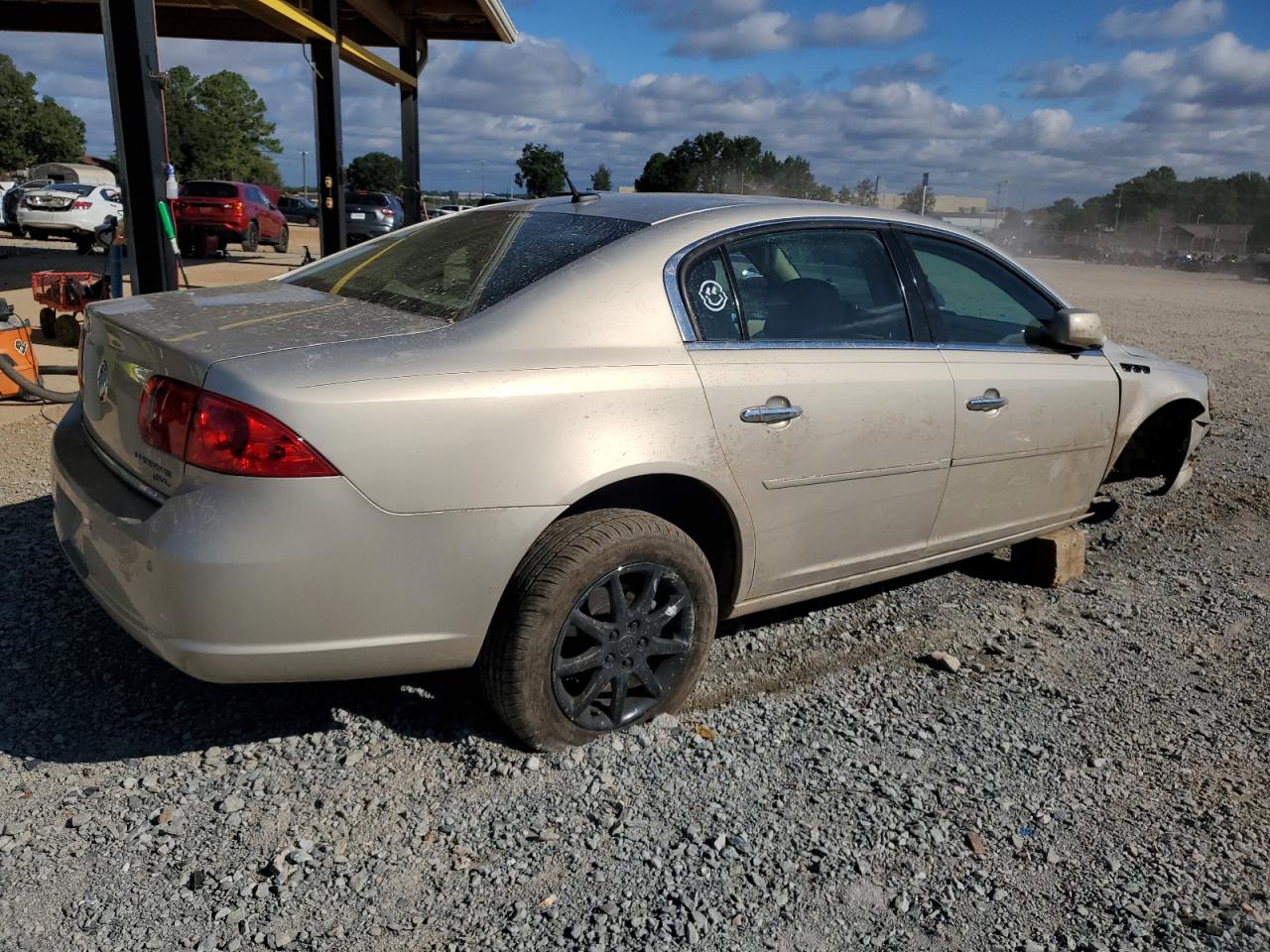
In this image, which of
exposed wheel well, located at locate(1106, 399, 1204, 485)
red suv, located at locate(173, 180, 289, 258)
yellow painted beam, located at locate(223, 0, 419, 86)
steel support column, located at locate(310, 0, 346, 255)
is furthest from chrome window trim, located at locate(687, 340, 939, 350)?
red suv, located at locate(173, 180, 289, 258)

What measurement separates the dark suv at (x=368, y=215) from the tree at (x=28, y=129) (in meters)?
54.5

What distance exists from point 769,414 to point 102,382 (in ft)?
6.51

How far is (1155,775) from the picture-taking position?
312 cm

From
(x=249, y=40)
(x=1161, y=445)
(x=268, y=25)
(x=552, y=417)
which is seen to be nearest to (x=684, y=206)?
(x=552, y=417)

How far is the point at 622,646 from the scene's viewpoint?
120 inches

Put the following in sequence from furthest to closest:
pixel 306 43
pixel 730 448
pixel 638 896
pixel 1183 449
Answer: pixel 306 43 < pixel 1183 449 < pixel 730 448 < pixel 638 896

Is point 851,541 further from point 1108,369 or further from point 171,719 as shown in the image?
point 171,719

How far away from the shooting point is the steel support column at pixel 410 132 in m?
15.5

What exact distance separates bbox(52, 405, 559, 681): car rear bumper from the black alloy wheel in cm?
30

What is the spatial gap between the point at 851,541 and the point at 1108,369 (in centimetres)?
165

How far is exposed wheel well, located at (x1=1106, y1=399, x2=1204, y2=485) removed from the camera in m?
5.07

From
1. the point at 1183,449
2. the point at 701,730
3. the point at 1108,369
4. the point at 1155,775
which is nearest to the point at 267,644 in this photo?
the point at 701,730

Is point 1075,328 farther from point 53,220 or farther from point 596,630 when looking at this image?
point 53,220

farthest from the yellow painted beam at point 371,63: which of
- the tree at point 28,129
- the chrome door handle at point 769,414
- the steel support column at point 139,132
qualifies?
the tree at point 28,129
